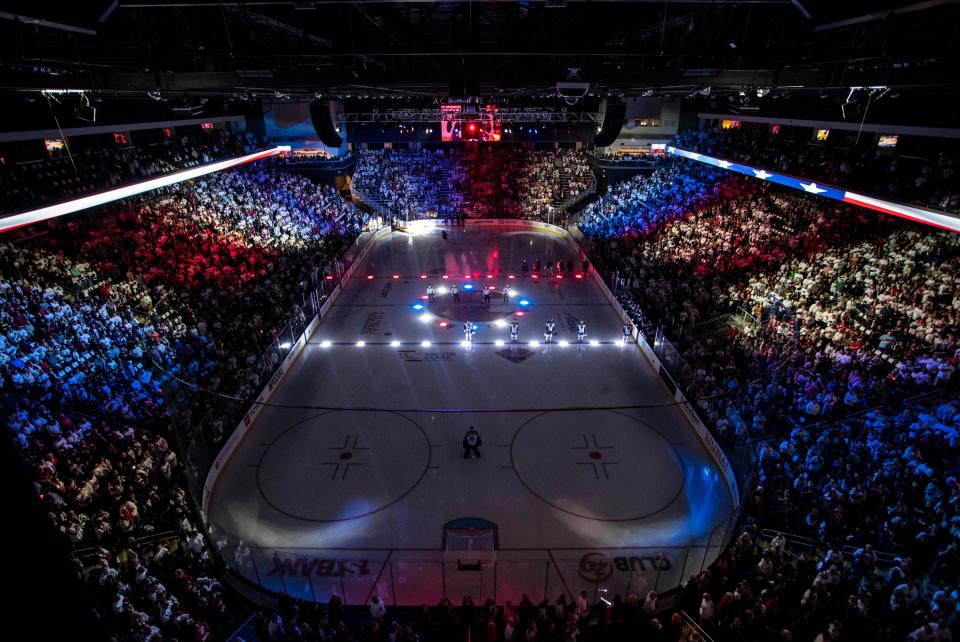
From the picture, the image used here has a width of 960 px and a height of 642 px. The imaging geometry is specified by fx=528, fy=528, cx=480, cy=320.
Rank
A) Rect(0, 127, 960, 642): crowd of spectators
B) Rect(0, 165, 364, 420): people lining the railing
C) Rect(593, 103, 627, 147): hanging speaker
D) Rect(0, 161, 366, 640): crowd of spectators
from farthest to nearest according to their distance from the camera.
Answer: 1. Rect(593, 103, 627, 147): hanging speaker
2. Rect(0, 165, 364, 420): people lining the railing
3. Rect(0, 161, 366, 640): crowd of spectators
4. Rect(0, 127, 960, 642): crowd of spectators

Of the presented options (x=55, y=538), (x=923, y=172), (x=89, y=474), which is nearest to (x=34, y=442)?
(x=89, y=474)

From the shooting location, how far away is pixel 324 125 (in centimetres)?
3759

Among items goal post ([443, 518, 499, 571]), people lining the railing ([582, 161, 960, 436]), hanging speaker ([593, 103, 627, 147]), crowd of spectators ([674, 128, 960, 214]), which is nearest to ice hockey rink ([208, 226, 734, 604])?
goal post ([443, 518, 499, 571])

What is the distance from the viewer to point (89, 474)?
414 inches

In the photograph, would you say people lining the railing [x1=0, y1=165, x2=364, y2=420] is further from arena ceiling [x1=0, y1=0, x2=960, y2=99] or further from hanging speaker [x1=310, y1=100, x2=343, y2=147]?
hanging speaker [x1=310, y1=100, x2=343, y2=147]

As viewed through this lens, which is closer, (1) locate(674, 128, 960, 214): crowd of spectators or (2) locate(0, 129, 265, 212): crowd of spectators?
(2) locate(0, 129, 265, 212): crowd of spectators

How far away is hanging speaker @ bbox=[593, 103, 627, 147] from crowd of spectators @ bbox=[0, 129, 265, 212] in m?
25.9

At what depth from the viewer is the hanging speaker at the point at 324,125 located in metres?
36.7

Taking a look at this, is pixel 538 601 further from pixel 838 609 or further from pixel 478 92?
pixel 478 92

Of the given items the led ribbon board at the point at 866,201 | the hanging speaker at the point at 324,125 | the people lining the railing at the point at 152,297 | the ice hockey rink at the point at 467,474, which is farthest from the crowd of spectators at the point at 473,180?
the ice hockey rink at the point at 467,474

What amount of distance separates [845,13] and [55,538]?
10.9 m

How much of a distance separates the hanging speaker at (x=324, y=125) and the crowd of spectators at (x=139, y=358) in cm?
1288

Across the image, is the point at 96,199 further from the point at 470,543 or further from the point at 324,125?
the point at 324,125

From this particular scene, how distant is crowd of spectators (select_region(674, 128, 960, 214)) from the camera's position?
1559 centimetres
